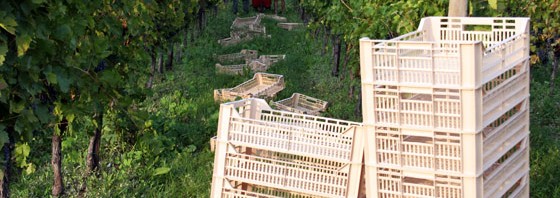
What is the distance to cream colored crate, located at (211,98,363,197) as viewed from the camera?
7.01m

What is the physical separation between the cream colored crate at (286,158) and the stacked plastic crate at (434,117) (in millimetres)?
574

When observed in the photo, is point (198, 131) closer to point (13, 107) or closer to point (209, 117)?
point (209, 117)

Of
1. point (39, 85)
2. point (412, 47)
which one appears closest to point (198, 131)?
point (412, 47)

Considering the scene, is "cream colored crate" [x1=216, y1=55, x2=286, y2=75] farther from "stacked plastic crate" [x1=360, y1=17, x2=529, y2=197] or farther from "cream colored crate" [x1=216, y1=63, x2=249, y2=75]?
"stacked plastic crate" [x1=360, y1=17, x2=529, y2=197]

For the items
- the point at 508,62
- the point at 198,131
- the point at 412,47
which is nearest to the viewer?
the point at 412,47

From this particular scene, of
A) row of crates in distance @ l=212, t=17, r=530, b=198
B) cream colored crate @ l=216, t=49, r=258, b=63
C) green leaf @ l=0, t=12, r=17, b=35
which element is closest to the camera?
green leaf @ l=0, t=12, r=17, b=35

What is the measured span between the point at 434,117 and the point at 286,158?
179 centimetres

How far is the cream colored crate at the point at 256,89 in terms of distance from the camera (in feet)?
50.8

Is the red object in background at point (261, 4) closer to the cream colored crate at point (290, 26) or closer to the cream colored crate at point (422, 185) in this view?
the cream colored crate at point (290, 26)

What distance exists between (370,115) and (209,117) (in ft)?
26.9

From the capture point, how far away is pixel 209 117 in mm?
14258

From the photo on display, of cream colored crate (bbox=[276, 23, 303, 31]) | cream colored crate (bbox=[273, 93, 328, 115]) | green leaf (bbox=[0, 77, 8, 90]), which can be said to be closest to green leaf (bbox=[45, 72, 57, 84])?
green leaf (bbox=[0, 77, 8, 90])

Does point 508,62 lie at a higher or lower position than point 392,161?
higher

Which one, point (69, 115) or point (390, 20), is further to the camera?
point (390, 20)
